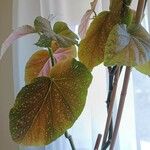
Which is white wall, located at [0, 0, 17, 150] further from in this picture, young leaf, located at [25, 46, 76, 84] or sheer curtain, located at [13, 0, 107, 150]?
young leaf, located at [25, 46, 76, 84]

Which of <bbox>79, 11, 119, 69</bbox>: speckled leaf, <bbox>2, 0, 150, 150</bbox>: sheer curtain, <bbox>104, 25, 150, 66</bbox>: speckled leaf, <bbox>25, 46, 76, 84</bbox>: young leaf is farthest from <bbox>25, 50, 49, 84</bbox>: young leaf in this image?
<bbox>2, 0, 150, 150</bbox>: sheer curtain

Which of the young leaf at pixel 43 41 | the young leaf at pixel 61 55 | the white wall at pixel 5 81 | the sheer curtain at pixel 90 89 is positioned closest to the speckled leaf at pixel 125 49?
the young leaf at pixel 43 41

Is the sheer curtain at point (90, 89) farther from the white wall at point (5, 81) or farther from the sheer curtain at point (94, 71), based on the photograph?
the white wall at point (5, 81)

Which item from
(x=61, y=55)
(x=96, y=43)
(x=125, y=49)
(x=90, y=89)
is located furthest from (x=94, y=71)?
(x=125, y=49)

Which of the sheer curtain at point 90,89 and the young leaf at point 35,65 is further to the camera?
the sheer curtain at point 90,89

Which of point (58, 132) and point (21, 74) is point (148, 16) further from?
point (58, 132)

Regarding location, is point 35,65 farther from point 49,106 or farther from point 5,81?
point 5,81
